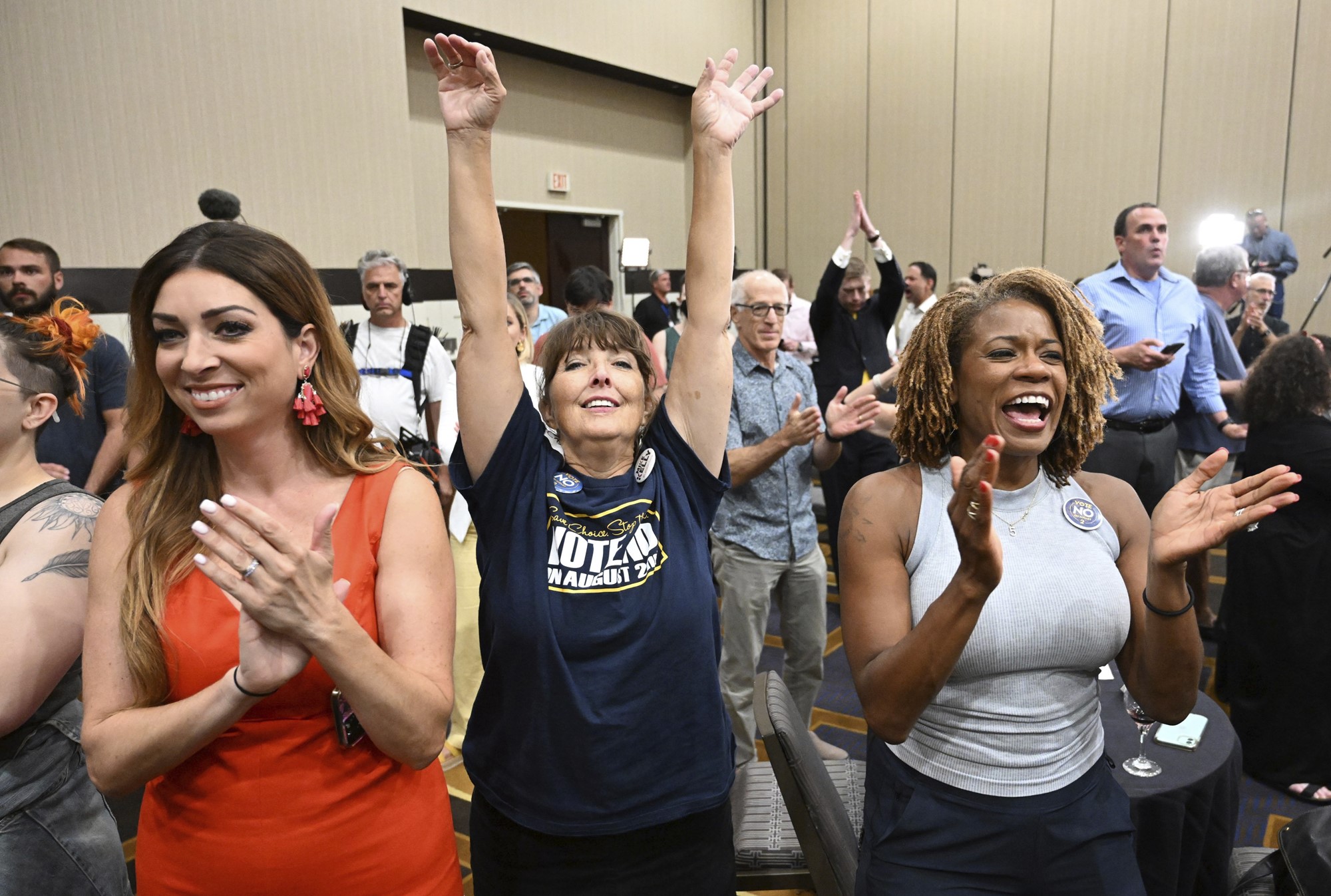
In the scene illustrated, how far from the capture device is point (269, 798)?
114 centimetres

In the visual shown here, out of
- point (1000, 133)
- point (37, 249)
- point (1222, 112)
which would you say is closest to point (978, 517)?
point (37, 249)

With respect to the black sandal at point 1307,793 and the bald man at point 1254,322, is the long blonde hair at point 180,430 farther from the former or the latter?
the bald man at point 1254,322

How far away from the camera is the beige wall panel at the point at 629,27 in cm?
747

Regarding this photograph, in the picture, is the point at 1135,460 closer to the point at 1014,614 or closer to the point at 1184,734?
the point at 1184,734

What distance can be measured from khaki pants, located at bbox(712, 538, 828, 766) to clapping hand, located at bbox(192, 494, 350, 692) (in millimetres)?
1764

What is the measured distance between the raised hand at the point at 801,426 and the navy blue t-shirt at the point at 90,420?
239cm

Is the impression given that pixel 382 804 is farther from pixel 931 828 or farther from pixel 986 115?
pixel 986 115

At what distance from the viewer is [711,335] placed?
4.90 feet

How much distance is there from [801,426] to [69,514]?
1.66 meters

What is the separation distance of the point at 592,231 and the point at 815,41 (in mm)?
3534

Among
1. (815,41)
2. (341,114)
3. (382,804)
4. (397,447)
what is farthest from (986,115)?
(382,804)

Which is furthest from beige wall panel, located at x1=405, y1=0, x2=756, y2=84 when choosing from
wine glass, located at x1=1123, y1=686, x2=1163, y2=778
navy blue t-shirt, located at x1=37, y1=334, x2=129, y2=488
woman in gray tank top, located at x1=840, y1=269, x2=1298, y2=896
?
wine glass, located at x1=1123, y1=686, x2=1163, y2=778

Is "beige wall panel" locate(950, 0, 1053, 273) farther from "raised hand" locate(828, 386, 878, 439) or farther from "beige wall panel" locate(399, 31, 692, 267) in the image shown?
"raised hand" locate(828, 386, 878, 439)

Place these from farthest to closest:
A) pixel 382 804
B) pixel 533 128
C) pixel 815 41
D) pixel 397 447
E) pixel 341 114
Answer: pixel 815 41, pixel 533 128, pixel 341 114, pixel 397 447, pixel 382 804
